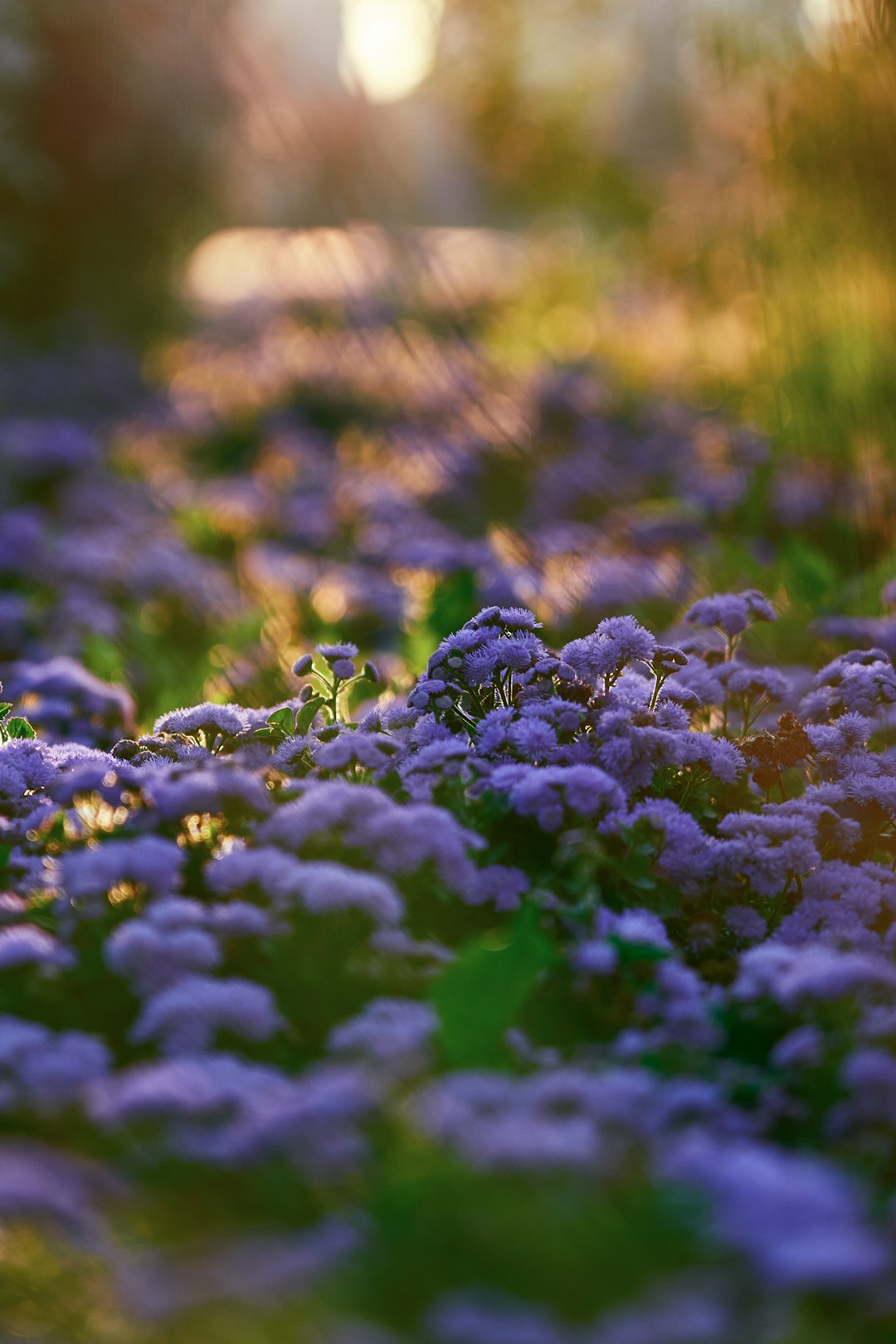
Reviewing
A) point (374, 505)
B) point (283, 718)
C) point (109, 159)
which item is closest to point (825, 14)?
point (374, 505)

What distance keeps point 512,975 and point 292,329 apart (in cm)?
828

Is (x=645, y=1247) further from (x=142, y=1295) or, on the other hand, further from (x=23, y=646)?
(x=23, y=646)

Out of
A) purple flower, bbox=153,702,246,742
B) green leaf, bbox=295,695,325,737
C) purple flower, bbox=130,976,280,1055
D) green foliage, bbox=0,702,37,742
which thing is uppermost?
green leaf, bbox=295,695,325,737

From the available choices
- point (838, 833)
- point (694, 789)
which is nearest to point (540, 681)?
point (694, 789)

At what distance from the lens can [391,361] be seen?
7746 millimetres

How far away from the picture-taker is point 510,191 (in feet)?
57.8

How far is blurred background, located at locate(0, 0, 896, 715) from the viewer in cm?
386

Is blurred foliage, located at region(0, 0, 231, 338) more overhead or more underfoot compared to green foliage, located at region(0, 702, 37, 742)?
more overhead

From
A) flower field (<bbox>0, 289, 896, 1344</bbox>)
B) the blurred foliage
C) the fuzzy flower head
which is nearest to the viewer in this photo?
flower field (<bbox>0, 289, 896, 1344</bbox>)

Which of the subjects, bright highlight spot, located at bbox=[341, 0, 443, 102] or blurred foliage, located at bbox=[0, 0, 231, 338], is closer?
bright highlight spot, located at bbox=[341, 0, 443, 102]

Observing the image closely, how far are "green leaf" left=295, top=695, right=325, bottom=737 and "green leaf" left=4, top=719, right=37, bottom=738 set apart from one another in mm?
535

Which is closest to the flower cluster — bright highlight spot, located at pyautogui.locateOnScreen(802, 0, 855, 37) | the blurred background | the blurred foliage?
the blurred background

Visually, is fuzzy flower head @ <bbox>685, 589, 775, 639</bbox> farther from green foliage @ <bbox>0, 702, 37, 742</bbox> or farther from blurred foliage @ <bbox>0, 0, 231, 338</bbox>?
blurred foliage @ <bbox>0, 0, 231, 338</bbox>

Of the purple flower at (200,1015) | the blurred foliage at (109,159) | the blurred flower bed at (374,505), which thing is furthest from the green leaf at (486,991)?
the blurred foliage at (109,159)
